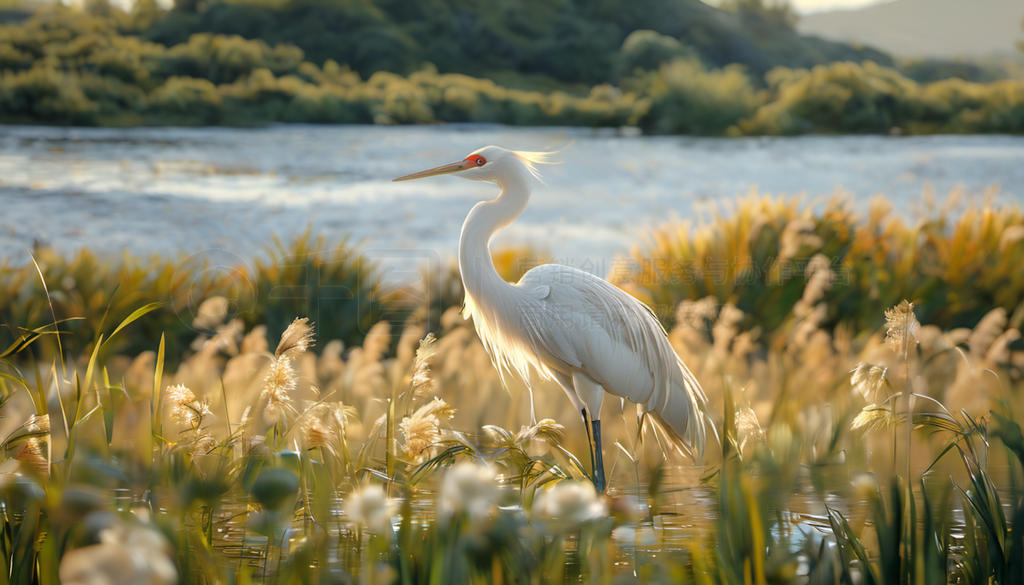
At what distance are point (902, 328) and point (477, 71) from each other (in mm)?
9669

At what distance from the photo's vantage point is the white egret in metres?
2.37

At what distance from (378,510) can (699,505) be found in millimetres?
1793

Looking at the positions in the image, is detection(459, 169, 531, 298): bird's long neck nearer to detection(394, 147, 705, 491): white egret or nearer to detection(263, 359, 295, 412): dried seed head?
detection(394, 147, 705, 491): white egret

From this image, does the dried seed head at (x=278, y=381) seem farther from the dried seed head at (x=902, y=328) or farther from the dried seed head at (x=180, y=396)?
the dried seed head at (x=902, y=328)

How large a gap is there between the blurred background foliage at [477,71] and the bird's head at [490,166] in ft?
20.5

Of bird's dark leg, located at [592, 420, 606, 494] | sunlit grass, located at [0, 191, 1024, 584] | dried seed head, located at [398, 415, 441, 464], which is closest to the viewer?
sunlit grass, located at [0, 191, 1024, 584]

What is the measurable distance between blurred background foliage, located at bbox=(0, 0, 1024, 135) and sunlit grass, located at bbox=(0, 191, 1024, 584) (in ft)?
16.1

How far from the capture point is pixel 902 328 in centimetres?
150

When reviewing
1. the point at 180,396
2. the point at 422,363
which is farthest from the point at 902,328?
the point at 180,396

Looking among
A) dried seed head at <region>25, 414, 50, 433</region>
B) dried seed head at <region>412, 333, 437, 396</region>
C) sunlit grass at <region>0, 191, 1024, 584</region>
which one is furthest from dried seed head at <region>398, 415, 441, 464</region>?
dried seed head at <region>25, 414, 50, 433</region>

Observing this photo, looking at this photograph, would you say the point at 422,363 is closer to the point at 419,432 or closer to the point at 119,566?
the point at 419,432

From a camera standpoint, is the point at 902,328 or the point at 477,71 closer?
the point at 902,328

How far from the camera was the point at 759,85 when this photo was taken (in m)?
10.4

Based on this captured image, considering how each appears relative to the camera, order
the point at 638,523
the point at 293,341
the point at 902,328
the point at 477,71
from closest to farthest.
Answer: the point at 902,328 → the point at 293,341 → the point at 638,523 → the point at 477,71
